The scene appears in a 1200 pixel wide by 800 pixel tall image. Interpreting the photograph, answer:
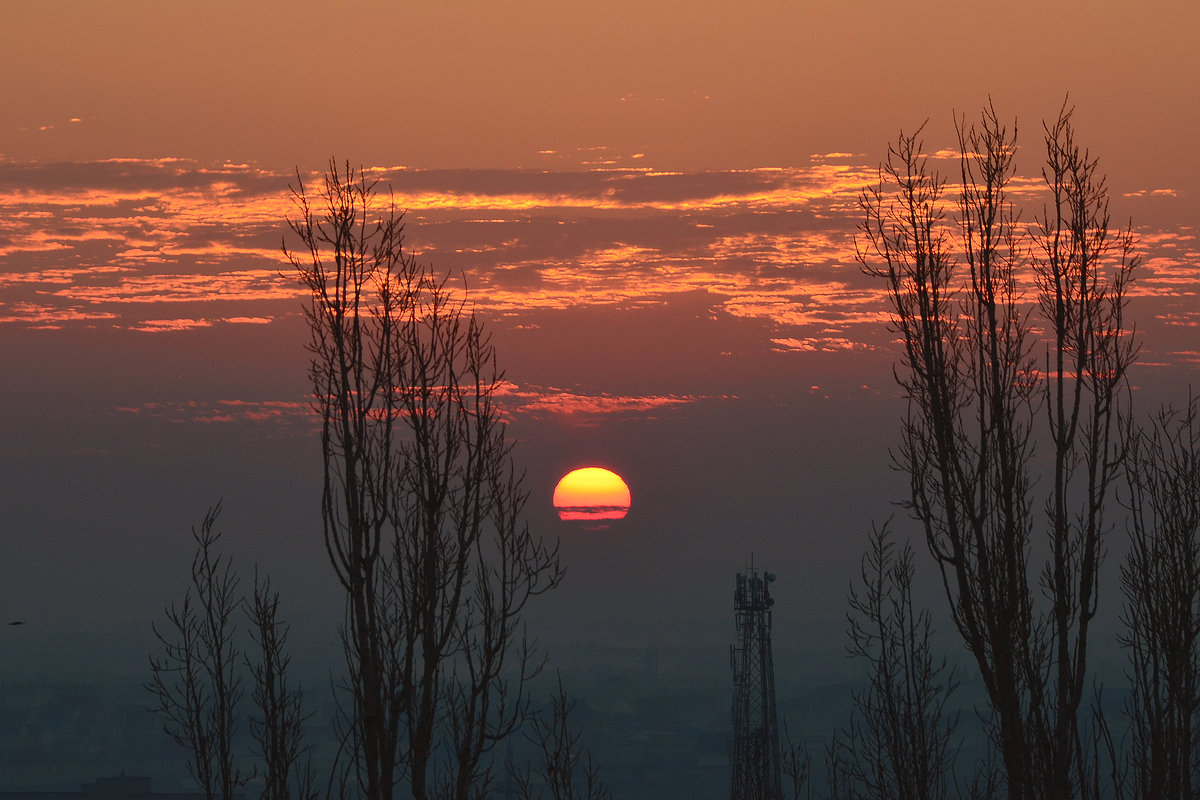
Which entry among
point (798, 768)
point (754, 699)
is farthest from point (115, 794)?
point (798, 768)

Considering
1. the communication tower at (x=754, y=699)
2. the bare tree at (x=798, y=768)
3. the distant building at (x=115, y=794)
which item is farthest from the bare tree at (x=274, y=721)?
the distant building at (x=115, y=794)

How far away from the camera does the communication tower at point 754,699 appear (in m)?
38.2

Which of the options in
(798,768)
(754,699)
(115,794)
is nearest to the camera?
(798,768)

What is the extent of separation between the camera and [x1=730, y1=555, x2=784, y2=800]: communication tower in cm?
3819

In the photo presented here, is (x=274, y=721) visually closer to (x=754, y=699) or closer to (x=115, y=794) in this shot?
(x=754, y=699)

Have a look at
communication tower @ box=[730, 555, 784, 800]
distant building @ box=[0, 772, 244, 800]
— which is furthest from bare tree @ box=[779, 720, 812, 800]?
distant building @ box=[0, 772, 244, 800]

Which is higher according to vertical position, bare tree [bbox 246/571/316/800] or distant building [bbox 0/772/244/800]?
bare tree [bbox 246/571/316/800]

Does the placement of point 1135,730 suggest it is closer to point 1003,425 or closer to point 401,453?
point 1003,425

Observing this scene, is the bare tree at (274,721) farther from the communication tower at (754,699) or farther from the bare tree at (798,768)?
the communication tower at (754,699)

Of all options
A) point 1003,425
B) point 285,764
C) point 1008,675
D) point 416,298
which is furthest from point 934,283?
point 285,764

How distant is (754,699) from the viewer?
137 feet

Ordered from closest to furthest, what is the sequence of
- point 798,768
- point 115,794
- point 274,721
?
point 274,721 → point 798,768 → point 115,794

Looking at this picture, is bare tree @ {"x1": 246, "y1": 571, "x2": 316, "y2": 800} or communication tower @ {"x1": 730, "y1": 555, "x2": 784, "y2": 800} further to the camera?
communication tower @ {"x1": 730, "y1": 555, "x2": 784, "y2": 800}

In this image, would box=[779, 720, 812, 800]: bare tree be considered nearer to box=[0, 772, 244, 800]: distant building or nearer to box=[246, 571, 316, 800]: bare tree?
box=[246, 571, 316, 800]: bare tree
